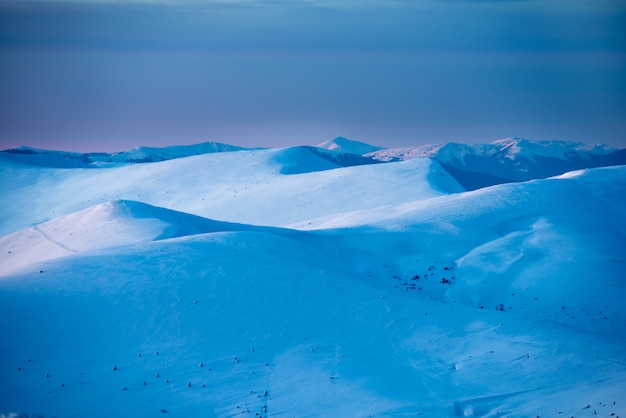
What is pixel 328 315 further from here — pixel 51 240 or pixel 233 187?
pixel 233 187

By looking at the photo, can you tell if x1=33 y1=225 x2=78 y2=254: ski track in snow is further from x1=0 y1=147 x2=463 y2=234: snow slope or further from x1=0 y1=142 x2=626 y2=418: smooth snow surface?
x1=0 y1=147 x2=463 y2=234: snow slope

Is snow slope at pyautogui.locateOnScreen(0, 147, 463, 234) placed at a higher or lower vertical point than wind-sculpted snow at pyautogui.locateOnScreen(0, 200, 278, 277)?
lower

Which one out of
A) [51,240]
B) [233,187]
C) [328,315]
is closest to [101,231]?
[51,240]

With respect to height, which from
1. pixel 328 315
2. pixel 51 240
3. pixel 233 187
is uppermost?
pixel 328 315

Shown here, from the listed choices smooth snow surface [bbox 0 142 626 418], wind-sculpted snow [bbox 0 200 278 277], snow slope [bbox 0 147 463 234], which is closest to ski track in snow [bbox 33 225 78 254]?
wind-sculpted snow [bbox 0 200 278 277]

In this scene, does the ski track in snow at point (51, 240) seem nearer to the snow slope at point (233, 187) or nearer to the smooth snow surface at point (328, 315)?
the smooth snow surface at point (328, 315)

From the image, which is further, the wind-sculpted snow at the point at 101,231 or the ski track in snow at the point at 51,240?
the ski track in snow at the point at 51,240

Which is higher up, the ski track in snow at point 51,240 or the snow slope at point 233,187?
the ski track in snow at point 51,240

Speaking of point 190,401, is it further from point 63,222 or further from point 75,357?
point 63,222

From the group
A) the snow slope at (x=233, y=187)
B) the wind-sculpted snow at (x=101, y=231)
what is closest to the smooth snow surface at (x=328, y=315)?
the wind-sculpted snow at (x=101, y=231)
